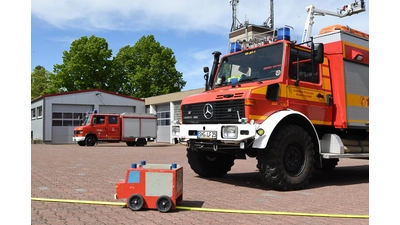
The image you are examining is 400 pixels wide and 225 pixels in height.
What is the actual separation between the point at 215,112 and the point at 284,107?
1.36m

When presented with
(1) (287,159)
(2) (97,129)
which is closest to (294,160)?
(1) (287,159)

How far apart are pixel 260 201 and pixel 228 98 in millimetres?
2120

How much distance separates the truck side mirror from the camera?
7734 millimetres

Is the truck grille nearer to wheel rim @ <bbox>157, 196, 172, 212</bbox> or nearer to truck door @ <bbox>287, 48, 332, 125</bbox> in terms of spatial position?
truck door @ <bbox>287, 48, 332, 125</bbox>

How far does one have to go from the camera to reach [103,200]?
254 inches

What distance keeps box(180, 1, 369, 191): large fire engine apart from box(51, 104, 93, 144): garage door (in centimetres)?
2906

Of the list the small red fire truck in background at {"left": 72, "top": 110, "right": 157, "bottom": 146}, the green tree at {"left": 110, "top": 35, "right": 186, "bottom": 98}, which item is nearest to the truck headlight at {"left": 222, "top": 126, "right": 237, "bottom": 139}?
the small red fire truck in background at {"left": 72, "top": 110, "right": 157, "bottom": 146}

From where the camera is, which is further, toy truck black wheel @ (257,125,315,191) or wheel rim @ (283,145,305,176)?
wheel rim @ (283,145,305,176)

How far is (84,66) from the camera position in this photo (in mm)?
45156

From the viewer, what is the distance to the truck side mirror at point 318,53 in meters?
7.73

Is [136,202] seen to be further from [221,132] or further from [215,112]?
[215,112]

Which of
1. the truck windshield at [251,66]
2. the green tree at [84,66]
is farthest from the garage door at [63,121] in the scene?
the truck windshield at [251,66]

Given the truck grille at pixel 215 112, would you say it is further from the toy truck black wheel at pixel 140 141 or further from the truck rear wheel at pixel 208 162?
the toy truck black wheel at pixel 140 141
